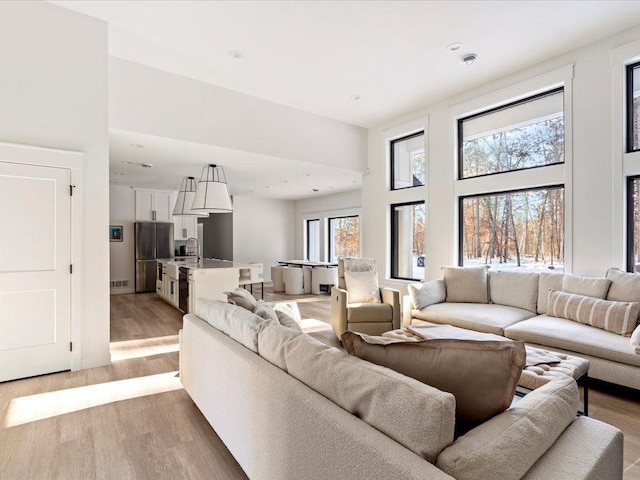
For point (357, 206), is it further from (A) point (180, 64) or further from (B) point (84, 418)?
(B) point (84, 418)

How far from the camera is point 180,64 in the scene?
13.4 ft

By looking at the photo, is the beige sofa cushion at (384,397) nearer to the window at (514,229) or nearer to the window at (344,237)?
the window at (514,229)

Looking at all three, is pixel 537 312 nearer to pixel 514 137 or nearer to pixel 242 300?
pixel 514 137

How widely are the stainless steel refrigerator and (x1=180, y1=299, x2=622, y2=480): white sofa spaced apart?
734 centimetres

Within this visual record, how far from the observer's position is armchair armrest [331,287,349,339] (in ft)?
13.5

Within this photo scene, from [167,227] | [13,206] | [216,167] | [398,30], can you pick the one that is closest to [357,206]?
[216,167]

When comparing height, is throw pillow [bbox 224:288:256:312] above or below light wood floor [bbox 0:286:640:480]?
above

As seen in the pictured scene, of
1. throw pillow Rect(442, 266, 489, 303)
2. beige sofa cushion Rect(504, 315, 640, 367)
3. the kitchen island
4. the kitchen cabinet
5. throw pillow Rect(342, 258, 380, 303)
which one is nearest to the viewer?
beige sofa cushion Rect(504, 315, 640, 367)

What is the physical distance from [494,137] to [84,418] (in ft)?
17.5

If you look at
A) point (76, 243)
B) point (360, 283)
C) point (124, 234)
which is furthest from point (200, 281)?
point (124, 234)

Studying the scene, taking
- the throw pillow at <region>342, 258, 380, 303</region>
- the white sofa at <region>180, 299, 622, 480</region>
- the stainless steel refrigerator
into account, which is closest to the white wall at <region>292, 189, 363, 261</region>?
the stainless steel refrigerator

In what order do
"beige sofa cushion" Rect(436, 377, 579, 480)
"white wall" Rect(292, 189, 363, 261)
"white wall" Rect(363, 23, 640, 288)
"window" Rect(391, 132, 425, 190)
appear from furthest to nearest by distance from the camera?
"white wall" Rect(292, 189, 363, 261)
"window" Rect(391, 132, 425, 190)
"white wall" Rect(363, 23, 640, 288)
"beige sofa cushion" Rect(436, 377, 579, 480)

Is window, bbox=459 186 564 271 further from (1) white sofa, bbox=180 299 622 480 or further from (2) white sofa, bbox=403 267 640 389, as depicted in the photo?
(1) white sofa, bbox=180 299 622 480

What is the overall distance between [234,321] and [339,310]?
2.36m
